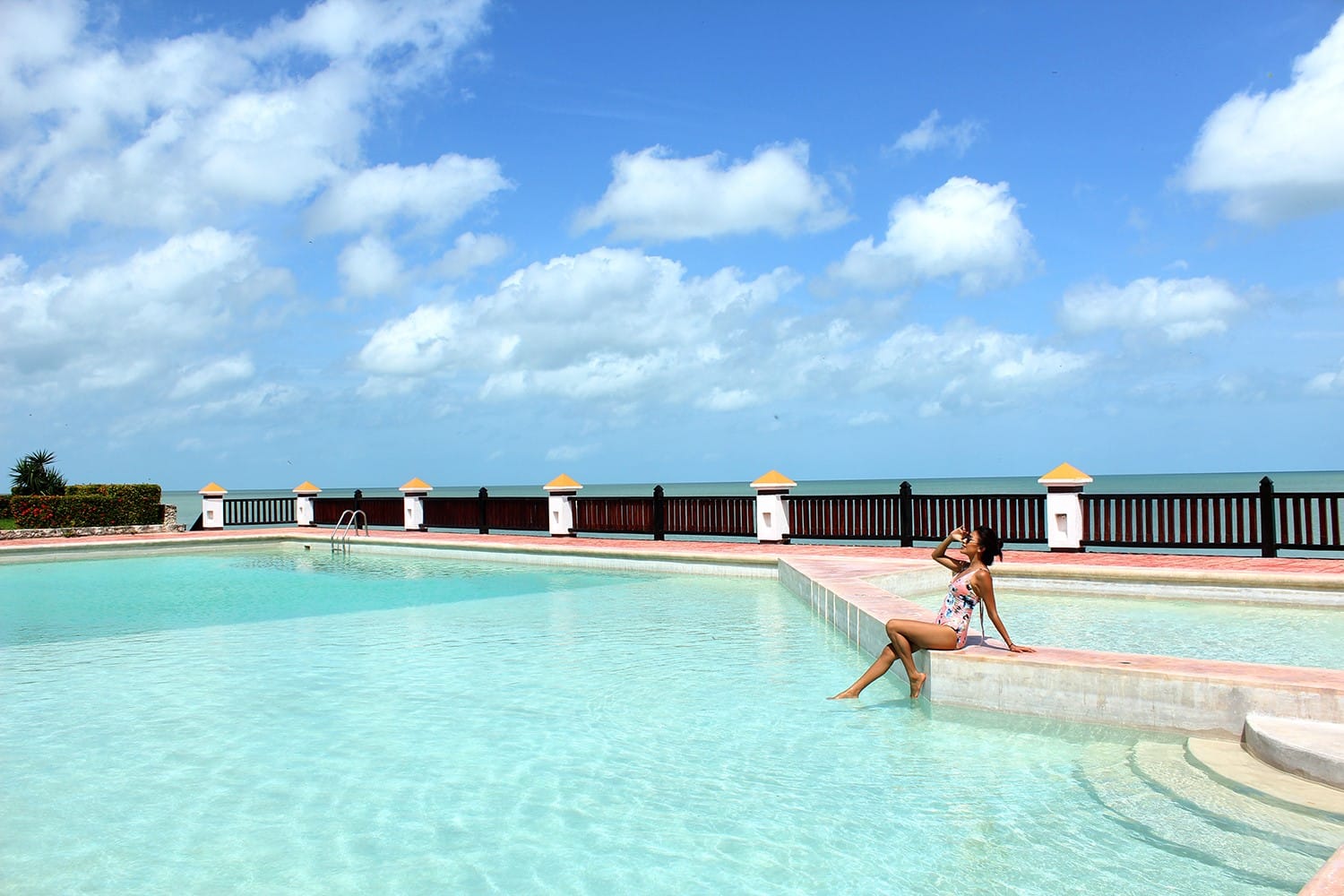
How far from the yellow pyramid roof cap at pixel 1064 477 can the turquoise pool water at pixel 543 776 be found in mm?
6766

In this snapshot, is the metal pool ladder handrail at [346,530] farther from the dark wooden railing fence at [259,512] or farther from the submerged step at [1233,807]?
the submerged step at [1233,807]

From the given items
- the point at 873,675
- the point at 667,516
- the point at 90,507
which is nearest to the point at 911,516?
the point at 667,516

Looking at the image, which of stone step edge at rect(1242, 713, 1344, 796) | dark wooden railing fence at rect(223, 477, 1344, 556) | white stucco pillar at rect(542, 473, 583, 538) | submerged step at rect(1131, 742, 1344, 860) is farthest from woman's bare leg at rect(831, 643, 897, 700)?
white stucco pillar at rect(542, 473, 583, 538)

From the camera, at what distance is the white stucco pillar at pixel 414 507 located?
974 inches

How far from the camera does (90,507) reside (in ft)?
81.8

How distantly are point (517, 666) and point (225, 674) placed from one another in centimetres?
250

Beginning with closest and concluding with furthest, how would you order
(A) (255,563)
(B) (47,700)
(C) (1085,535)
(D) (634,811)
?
(D) (634,811) < (B) (47,700) < (C) (1085,535) < (A) (255,563)

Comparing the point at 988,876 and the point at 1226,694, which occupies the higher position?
the point at 1226,694

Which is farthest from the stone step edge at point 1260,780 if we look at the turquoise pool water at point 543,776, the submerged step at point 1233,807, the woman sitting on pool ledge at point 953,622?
the woman sitting on pool ledge at point 953,622

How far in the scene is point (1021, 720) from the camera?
20.5ft

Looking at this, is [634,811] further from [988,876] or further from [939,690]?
[939,690]

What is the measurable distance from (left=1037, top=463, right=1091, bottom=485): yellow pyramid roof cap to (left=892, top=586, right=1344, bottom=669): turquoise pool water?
3.03 metres

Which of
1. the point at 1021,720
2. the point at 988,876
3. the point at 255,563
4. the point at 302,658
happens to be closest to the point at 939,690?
the point at 1021,720

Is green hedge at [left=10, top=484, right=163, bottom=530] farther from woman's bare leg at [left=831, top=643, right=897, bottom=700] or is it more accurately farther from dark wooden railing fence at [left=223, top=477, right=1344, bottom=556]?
woman's bare leg at [left=831, top=643, right=897, bottom=700]
